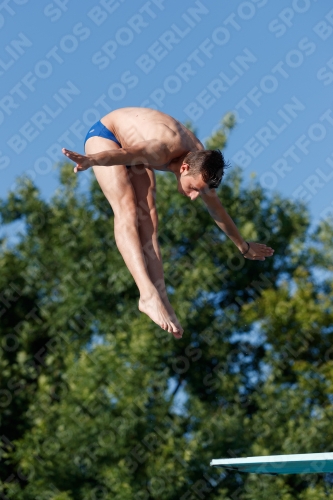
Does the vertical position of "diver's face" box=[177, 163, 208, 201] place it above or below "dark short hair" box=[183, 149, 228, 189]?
below

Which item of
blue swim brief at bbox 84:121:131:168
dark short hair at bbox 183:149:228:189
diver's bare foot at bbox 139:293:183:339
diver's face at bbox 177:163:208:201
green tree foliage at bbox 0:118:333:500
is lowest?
green tree foliage at bbox 0:118:333:500

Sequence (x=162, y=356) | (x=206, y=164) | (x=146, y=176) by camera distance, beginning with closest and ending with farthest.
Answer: (x=206, y=164), (x=146, y=176), (x=162, y=356)

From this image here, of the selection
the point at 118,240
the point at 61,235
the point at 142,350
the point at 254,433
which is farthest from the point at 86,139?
the point at 61,235

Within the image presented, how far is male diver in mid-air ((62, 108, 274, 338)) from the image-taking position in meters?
4.25

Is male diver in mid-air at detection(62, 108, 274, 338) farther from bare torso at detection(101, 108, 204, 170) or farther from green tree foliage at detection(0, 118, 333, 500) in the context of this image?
green tree foliage at detection(0, 118, 333, 500)

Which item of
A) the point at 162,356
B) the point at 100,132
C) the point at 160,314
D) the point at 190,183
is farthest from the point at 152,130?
the point at 162,356

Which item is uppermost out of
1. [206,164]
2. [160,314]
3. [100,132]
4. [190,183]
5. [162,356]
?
[206,164]

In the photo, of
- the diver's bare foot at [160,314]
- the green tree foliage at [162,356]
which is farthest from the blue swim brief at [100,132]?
the green tree foliage at [162,356]

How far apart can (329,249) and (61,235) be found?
14.9 ft

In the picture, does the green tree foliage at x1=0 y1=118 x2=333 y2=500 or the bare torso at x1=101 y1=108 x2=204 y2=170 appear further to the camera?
the green tree foliage at x1=0 y1=118 x2=333 y2=500

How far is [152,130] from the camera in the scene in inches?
170

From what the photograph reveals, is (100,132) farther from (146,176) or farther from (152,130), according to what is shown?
(152,130)

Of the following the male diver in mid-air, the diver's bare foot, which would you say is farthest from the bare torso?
the diver's bare foot

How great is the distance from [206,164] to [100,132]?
2.55 ft
